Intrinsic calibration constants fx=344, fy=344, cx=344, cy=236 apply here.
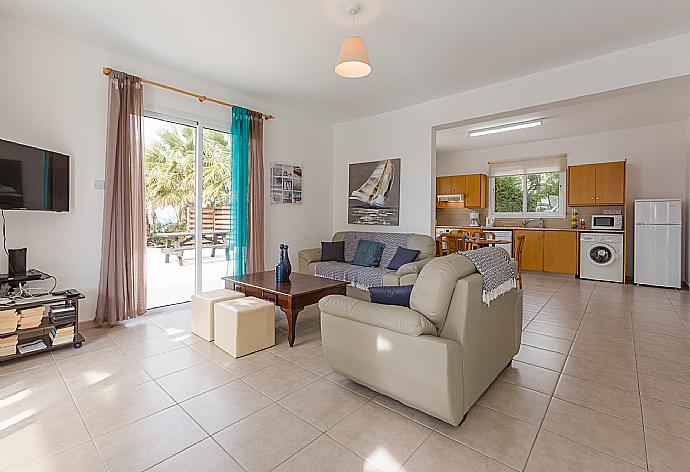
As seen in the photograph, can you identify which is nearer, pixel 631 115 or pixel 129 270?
pixel 129 270

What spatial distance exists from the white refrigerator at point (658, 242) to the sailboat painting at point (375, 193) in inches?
168

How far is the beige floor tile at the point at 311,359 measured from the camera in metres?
2.69

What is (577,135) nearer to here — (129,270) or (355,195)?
(355,195)

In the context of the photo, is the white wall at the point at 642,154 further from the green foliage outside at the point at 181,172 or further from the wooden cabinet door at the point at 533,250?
the green foliage outside at the point at 181,172

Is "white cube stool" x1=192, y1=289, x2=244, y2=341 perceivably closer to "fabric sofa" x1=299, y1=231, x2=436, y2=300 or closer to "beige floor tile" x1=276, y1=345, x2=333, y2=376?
"beige floor tile" x1=276, y1=345, x2=333, y2=376

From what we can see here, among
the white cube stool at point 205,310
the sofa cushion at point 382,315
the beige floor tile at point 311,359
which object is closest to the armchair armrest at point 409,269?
the beige floor tile at point 311,359

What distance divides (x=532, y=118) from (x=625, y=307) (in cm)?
313

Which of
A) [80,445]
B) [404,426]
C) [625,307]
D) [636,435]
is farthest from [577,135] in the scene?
[80,445]

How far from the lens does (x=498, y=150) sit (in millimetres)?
7949

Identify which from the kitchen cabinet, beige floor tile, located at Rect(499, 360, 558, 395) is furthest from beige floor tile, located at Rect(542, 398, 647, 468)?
the kitchen cabinet

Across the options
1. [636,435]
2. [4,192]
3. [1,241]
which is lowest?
[636,435]

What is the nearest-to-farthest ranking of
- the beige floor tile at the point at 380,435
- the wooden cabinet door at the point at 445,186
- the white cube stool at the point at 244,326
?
the beige floor tile at the point at 380,435
the white cube stool at the point at 244,326
the wooden cabinet door at the point at 445,186

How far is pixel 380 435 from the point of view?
1877mm

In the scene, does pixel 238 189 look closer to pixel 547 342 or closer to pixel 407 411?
pixel 407 411
